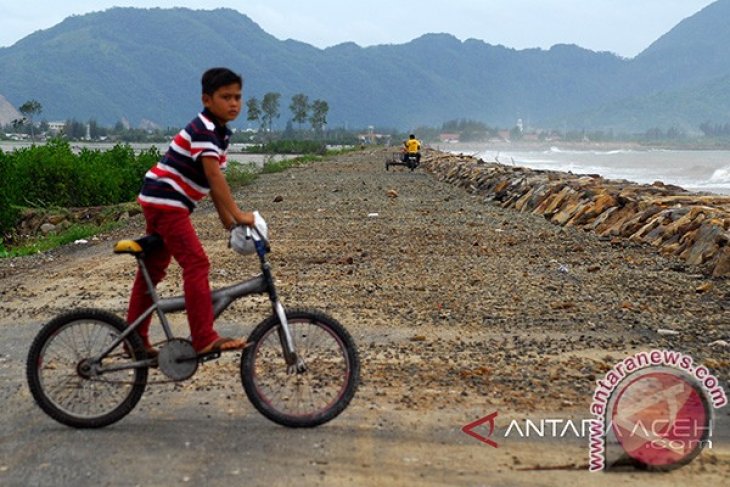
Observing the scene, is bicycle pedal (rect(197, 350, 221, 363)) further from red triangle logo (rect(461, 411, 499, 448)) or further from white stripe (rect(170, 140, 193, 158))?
red triangle logo (rect(461, 411, 499, 448))

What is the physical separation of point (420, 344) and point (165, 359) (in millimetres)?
2254

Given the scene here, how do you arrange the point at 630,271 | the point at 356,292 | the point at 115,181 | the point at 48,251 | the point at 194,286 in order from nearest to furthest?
the point at 194,286, the point at 356,292, the point at 630,271, the point at 48,251, the point at 115,181

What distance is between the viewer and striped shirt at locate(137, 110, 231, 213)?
434cm

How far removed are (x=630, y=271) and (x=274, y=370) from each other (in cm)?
566

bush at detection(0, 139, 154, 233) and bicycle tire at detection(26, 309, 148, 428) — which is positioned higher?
bicycle tire at detection(26, 309, 148, 428)

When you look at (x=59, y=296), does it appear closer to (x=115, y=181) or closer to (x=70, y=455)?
(x=70, y=455)

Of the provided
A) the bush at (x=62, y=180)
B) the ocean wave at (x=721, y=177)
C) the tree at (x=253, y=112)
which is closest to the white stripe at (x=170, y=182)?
the bush at (x=62, y=180)

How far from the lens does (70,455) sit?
4160 mm

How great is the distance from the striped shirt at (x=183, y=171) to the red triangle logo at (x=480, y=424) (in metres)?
1.78

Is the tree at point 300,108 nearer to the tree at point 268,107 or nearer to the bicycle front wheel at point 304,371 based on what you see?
the tree at point 268,107

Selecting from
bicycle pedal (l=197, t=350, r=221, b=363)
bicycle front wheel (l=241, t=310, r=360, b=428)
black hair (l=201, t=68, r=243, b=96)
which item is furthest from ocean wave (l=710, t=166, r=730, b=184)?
bicycle pedal (l=197, t=350, r=221, b=363)

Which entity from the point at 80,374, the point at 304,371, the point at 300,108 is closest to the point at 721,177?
the point at 304,371

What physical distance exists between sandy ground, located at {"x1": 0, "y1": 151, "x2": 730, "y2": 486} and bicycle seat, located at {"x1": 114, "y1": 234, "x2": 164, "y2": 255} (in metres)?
0.90

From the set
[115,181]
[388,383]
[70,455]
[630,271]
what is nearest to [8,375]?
[70,455]
